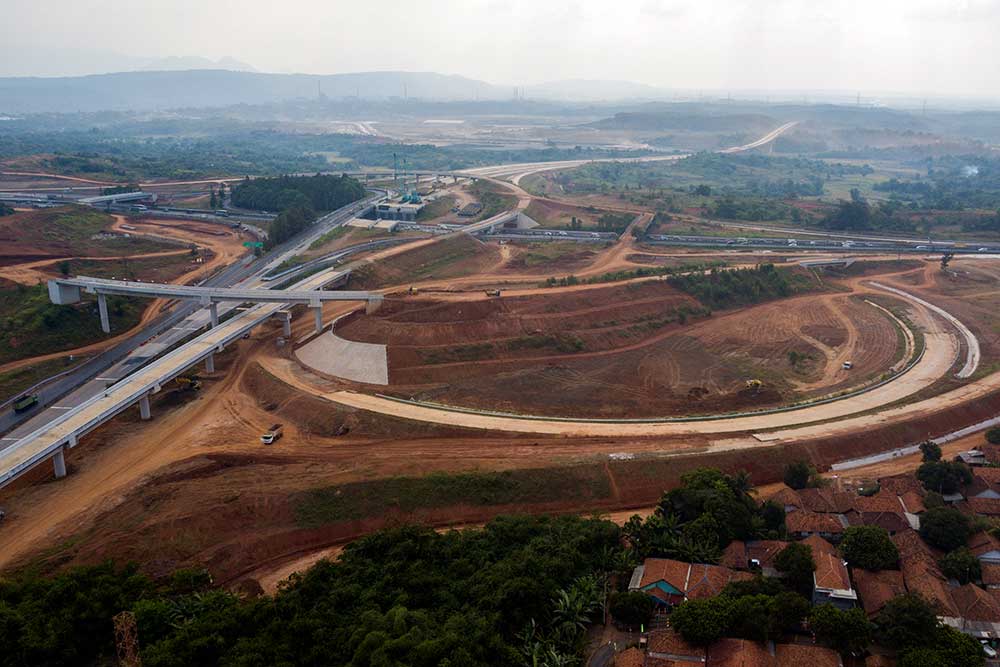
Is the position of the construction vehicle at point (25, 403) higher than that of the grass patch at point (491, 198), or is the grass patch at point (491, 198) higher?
the grass patch at point (491, 198)

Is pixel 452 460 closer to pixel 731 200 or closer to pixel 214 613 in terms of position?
pixel 214 613

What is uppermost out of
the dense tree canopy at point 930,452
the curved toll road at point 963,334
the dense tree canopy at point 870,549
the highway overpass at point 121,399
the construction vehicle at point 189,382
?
the highway overpass at point 121,399

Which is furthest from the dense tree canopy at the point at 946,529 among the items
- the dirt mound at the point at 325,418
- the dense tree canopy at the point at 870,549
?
the dirt mound at the point at 325,418

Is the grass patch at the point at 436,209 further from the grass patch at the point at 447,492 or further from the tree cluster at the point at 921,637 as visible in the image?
the tree cluster at the point at 921,637

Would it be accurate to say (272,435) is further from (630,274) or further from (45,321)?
(630,274)

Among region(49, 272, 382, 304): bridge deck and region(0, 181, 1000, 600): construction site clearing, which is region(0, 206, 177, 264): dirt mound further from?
region(0, 181, 1000, 600): construction site clearing

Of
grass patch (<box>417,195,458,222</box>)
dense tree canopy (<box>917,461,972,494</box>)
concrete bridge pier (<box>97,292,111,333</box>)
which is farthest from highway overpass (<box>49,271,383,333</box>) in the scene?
grass patch (<box>417,195,458,222</box>)
